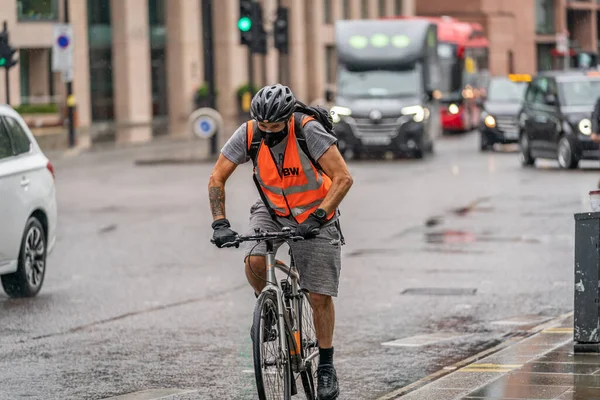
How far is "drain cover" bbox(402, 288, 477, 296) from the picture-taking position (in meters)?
12.6

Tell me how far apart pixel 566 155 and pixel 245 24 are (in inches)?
339

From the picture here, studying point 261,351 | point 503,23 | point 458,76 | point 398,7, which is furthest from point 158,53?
point 261,351

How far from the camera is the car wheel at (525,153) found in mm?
29547

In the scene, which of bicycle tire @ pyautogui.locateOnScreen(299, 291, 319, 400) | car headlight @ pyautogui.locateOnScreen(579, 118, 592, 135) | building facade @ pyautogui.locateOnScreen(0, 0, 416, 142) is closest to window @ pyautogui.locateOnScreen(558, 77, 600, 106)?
car headlight @ pyautogui.locateOnScreen(579, 118, 592, 135)

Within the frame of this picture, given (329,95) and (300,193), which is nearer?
(300,193)

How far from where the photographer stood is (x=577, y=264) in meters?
→ 9.17

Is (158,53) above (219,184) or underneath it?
above

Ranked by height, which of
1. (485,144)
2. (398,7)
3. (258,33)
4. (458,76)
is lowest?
(485,144)

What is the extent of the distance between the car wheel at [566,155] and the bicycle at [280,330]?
67.8 feet

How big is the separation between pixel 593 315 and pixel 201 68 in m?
51.8

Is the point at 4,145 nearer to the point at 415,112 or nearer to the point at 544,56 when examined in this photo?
the point at 415,112

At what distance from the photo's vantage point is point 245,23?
1314 inches

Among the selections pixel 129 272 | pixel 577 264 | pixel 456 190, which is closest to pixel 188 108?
pixel 456 190

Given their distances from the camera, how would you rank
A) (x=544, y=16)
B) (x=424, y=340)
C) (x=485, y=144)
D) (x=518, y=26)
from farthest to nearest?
(x=544, y=16) → (x=518, y=26) → (x=485, y=144) → (x=424, y=340)
